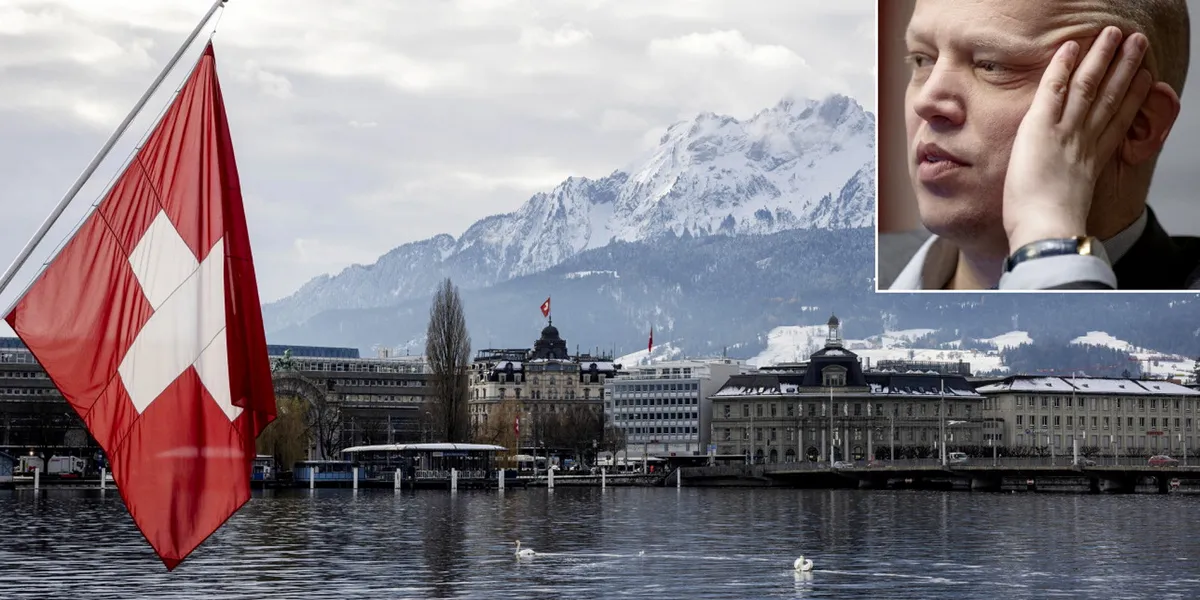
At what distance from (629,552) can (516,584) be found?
8433 mm

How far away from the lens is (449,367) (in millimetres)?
Result: 97750

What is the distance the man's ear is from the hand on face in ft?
0.76

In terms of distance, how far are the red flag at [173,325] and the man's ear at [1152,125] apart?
2744 centimetres

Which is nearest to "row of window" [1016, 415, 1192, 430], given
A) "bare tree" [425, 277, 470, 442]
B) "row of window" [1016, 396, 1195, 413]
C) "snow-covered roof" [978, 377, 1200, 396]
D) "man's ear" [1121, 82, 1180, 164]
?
"row of window" [1016, 396, 1195, 413]

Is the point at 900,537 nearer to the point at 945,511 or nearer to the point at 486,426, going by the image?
the point at 945,511

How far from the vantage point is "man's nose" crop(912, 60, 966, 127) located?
3828 centimetres

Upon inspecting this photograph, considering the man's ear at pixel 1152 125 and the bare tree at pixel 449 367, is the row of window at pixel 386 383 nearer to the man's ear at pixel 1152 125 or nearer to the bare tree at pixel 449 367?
the bare tree at pixel 449 367

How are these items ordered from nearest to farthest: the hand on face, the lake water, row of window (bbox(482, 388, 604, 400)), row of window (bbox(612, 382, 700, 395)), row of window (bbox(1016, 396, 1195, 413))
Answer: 1. the lake water
2. the hand on face
3. row of window (bbox(1016, 396, 1195, 413))
4. row of window (bbox(612, 382, 700, 395))
5. row of window (bbox(482, 388, 604, 400))

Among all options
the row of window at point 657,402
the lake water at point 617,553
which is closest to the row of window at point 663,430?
the row of window at point 657,402

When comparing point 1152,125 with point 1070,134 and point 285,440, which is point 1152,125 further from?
point 285,440

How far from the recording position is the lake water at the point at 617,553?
28.6 metres

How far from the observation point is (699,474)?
10931 centimetres

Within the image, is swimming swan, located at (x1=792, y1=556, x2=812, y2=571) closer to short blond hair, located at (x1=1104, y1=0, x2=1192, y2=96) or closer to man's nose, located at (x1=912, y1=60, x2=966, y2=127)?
man's nose, located at (x1=912, y1=60, x2=966, y2=127)

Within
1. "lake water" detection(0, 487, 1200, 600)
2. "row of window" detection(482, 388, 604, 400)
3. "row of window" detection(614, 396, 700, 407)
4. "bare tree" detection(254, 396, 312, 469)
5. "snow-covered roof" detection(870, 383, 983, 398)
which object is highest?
"row of window" detection(482, 388, 604, 400)
